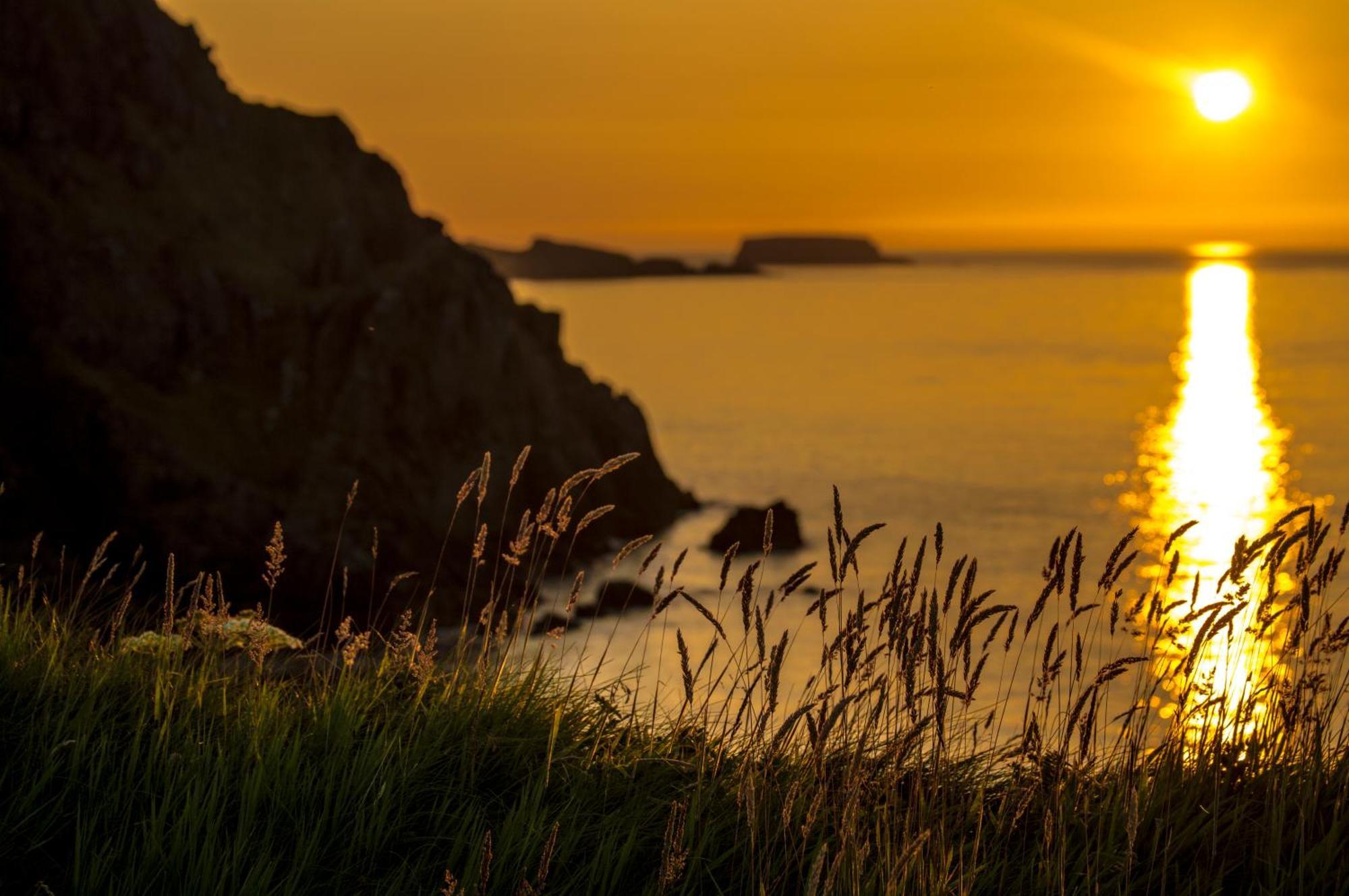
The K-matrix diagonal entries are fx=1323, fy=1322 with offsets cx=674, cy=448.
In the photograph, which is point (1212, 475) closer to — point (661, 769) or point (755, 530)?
point (755, 530)

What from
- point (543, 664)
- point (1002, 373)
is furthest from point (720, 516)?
point (1002, 373)

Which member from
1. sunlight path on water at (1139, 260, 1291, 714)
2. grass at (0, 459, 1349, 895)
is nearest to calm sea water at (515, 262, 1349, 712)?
sunlight path on water at (1139, 260, 1291, 714)

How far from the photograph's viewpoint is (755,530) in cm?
5381

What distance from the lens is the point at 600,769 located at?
6562mm

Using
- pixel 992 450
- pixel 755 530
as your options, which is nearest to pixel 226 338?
pixel 755 530

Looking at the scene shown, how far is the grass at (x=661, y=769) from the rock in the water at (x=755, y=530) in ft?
131

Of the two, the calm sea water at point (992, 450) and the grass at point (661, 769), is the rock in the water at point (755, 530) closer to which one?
the calm sea water at point (992, 450)

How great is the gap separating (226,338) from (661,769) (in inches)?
1819

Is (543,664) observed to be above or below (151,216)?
below

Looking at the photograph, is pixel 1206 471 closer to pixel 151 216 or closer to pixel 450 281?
pixel 450 281

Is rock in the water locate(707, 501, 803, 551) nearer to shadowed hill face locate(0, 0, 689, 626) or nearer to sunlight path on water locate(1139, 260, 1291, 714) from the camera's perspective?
shadowed hill face locate(0, 0, 689, 626)

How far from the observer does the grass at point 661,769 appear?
557 centimetres

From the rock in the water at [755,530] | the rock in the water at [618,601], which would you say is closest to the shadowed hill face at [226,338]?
the rock in the water at [618,601]

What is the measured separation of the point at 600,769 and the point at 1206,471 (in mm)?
92054
